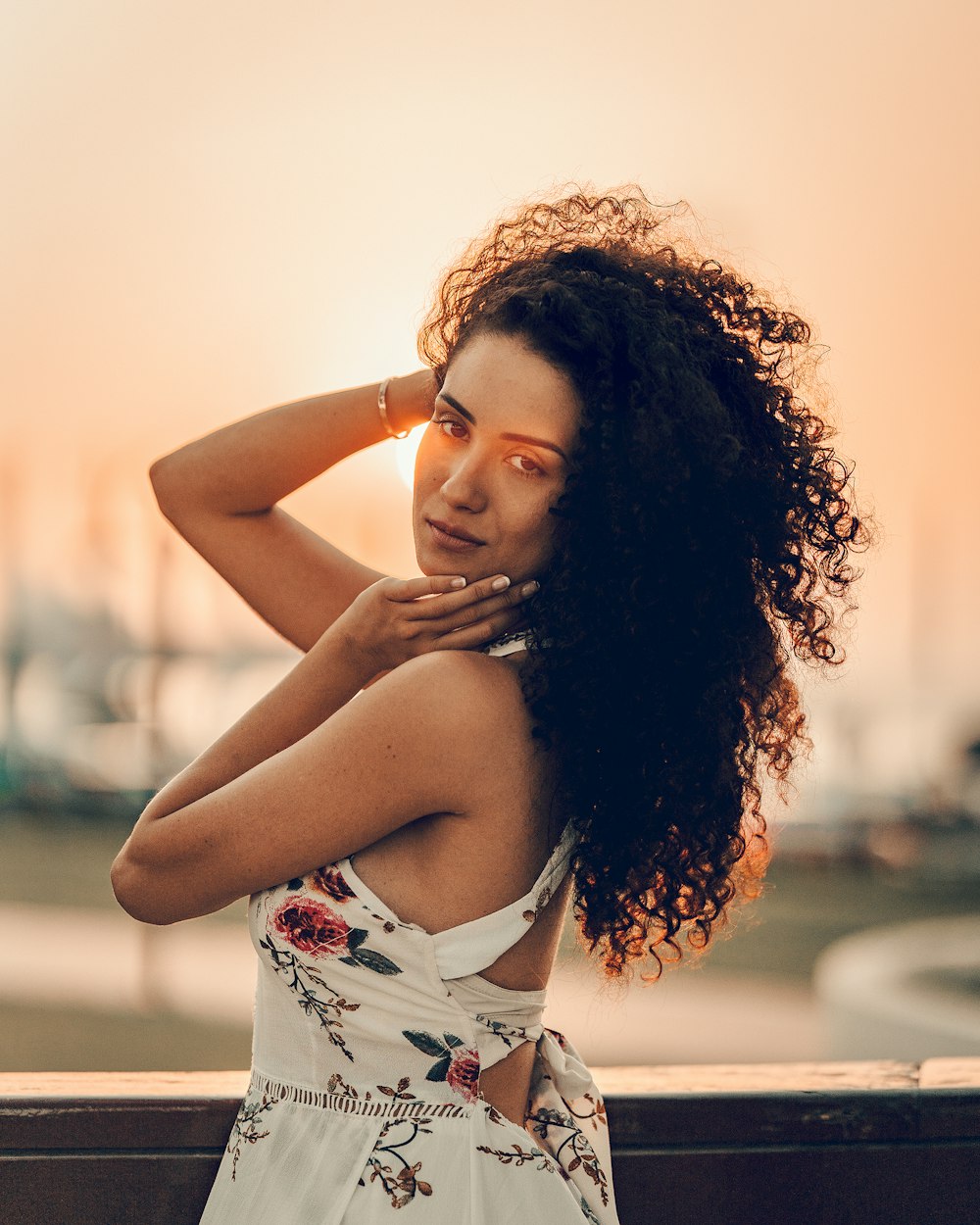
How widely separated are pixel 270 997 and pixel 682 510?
694mm

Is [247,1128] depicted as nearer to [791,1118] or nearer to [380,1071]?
[380,1071]

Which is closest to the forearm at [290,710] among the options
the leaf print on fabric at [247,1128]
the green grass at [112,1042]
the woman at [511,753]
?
the woman at [511,753]

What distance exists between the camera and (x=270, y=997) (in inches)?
58.0

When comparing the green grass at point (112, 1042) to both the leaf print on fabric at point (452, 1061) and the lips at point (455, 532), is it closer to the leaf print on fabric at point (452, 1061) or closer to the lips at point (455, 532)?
the leaf print on fabric at point (452, 1061)

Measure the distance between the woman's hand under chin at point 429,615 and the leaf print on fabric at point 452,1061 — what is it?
402 mm

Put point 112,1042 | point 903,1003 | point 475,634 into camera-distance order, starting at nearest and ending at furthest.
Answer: point 475,634 < point 903,1003 < point 112,1042

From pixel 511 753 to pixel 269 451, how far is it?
2.19 ft

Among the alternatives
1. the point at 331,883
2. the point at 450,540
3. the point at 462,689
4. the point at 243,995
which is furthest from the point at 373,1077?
the point at 243,995

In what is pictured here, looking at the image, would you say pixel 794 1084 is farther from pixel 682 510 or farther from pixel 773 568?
pixel 682 510

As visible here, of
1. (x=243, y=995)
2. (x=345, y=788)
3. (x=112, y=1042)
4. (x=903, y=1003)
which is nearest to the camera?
(x=345, y=788)

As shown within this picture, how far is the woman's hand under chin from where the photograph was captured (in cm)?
145

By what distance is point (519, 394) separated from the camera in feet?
4.84

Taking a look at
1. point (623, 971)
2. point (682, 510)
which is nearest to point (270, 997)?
point (623, 971)

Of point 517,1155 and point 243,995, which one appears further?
point 243,995
